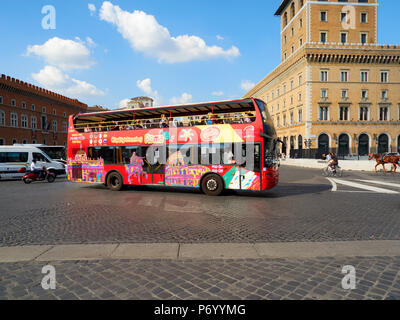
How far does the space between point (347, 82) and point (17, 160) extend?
48.5m

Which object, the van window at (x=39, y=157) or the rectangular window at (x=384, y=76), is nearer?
the van window at (x=39, y=157)

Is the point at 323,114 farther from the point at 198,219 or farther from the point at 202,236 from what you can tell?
the point at 202,236

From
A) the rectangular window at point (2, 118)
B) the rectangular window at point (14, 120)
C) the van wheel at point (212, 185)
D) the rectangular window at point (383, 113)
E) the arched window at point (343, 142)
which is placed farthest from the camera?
the rectangular window at point (14, 120)

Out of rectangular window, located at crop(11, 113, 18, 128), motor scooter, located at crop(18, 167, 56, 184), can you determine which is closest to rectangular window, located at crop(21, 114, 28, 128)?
rectangular window, located at crop(11, 113, 18, 128)

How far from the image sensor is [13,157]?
17.6m

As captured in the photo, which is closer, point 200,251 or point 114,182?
point 200,251

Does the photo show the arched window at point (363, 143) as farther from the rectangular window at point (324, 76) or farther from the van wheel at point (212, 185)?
the van wheel at point (212, 185)

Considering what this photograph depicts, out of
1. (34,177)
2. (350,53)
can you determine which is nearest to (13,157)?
(34,177)

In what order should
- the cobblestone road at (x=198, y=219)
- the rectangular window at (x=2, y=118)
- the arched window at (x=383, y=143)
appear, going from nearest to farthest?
the cobblestone road at (x=198, y=219) < the rectangular window at (x=2, y=118) < the arched window at (x=383, y=143)

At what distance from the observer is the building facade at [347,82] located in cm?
4409

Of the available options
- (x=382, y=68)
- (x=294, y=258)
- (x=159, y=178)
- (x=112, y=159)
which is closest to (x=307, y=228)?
(x=294, y=258)

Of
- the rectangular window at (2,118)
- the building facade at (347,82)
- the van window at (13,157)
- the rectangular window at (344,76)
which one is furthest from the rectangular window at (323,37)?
the rectangular window at (2,118)
